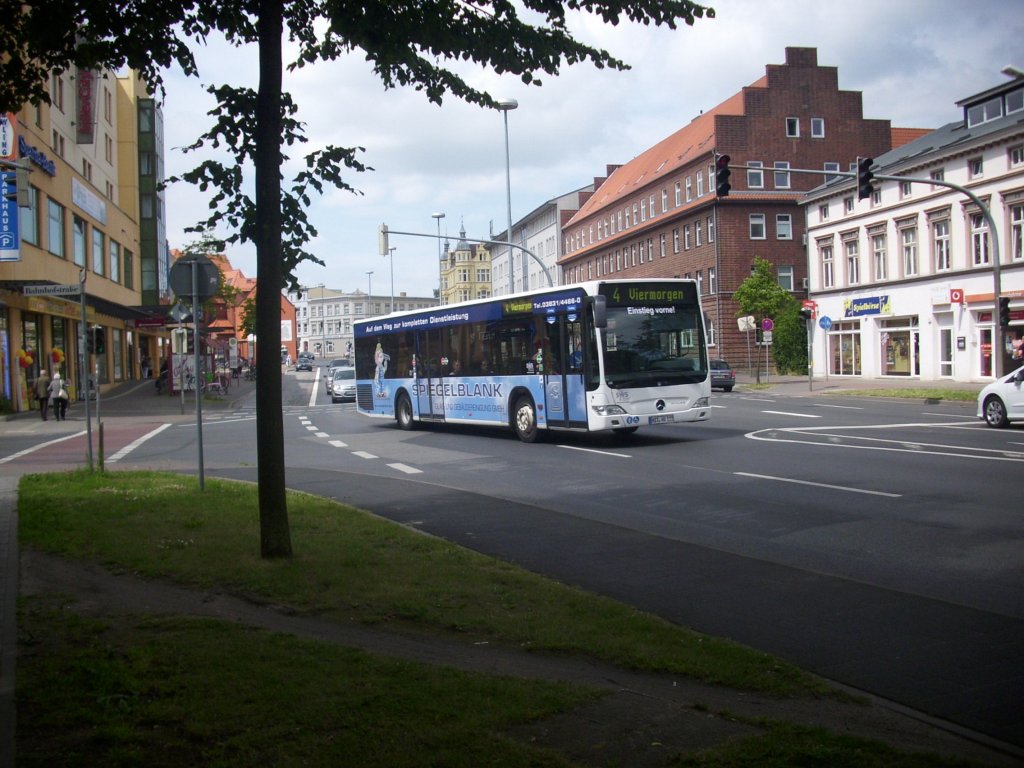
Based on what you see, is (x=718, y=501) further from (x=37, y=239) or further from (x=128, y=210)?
(x=128, y=210)

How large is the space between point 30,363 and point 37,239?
4936 mm

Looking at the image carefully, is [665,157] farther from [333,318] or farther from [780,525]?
[333,318]

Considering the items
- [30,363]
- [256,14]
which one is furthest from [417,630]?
[30,363]

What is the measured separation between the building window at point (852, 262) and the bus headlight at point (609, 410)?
120ft

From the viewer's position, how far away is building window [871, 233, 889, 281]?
4772 centimetres

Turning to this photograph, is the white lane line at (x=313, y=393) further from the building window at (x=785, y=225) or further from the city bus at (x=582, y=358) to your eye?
the building window at (x=785, y=225)

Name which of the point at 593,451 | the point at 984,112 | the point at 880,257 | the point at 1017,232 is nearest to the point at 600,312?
the point at 593,451

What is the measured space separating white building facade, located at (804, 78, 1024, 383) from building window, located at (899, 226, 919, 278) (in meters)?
0.05

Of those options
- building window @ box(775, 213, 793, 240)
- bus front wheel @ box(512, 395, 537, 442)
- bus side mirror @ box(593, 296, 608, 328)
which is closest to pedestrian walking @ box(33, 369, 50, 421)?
bus front wheel @ box(512, 395, 537, 442)

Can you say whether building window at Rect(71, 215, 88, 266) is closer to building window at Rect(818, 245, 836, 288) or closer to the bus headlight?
the bus headlight

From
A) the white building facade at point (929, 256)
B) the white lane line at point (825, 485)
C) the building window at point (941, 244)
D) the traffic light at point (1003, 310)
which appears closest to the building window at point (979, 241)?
the white building facade at point (929, 256)

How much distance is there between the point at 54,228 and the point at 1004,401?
36.8m

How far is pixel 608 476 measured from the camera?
14.2 metres

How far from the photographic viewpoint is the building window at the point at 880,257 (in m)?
47.7
